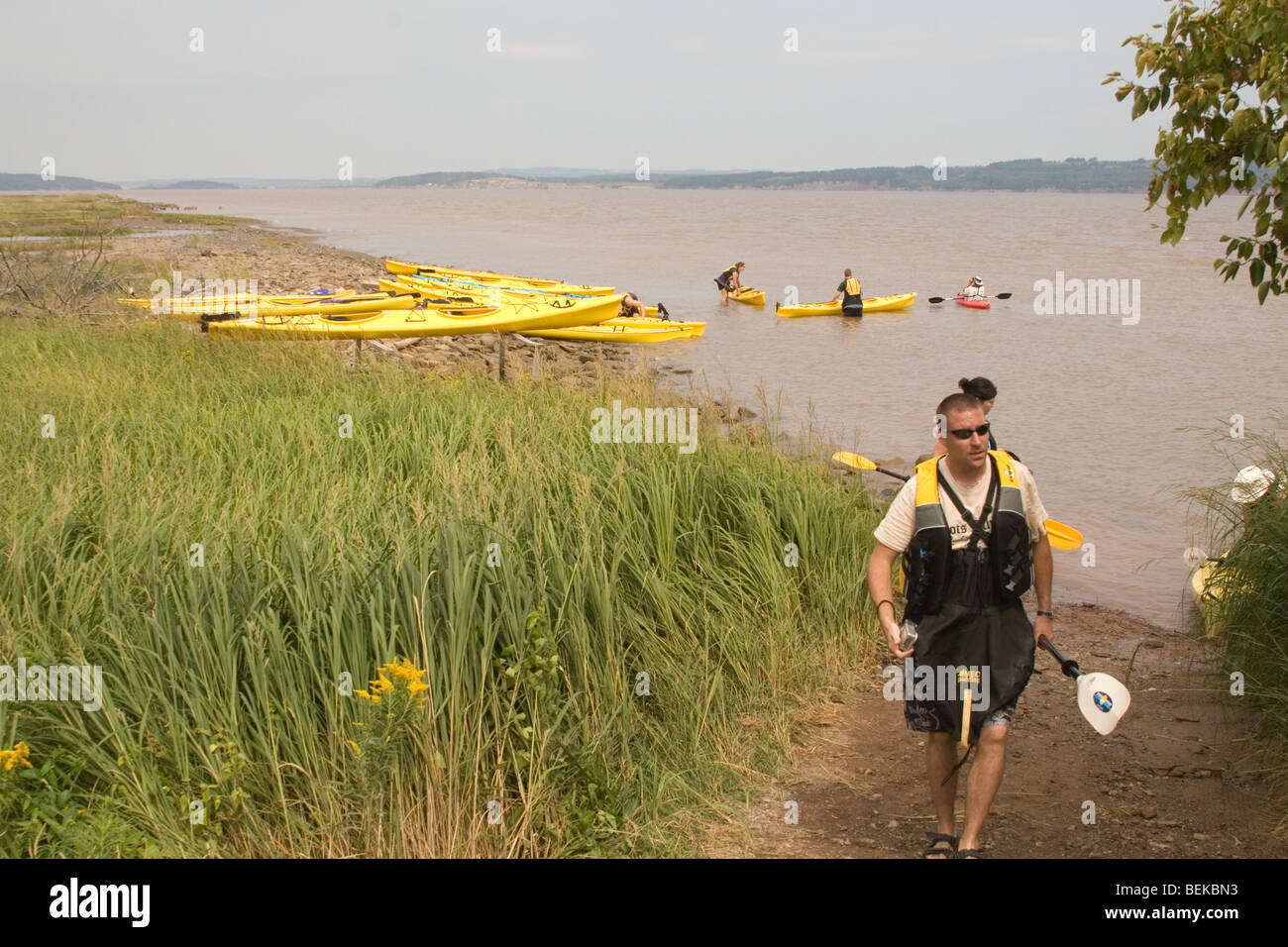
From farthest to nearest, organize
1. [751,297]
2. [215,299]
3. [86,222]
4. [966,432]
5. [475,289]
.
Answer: [86,222] → [751,297] → [475,289] → [215,299] → [966,432]

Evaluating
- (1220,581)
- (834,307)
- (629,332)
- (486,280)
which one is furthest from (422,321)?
(834,307)

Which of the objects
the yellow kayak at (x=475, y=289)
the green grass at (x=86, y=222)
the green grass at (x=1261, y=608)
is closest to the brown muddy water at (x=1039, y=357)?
the yellow kayak at (x=475, y=289)

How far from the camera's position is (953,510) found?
4.47 meters

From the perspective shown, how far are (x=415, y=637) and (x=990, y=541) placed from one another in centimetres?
235

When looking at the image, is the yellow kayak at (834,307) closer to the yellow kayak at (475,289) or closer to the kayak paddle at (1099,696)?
the yellow kayak at (475,289)

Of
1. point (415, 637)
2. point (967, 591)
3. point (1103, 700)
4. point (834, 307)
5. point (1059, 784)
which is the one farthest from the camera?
point (834, 307)

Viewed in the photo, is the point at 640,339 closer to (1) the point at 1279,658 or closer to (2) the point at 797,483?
(2) the point at 797,483

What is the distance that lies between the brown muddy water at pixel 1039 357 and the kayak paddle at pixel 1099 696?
3.94 meters

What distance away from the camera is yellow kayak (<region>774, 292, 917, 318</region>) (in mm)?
28672

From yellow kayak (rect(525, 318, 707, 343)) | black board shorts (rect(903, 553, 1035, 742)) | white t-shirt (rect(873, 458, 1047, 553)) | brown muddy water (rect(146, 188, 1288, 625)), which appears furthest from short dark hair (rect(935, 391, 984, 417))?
yellow kayak (rect(525, 318, 707, 343))

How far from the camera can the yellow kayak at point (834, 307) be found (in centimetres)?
2867

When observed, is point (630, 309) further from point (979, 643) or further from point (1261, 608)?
point (979, 643)

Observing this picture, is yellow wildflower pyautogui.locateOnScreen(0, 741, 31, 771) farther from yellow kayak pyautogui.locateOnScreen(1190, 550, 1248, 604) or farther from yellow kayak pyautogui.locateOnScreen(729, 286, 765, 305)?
yellow kayak pyautogui.locateOnScreen(729, 286, 765, 305)

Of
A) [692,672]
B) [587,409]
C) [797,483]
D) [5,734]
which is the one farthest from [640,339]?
[5,734]
